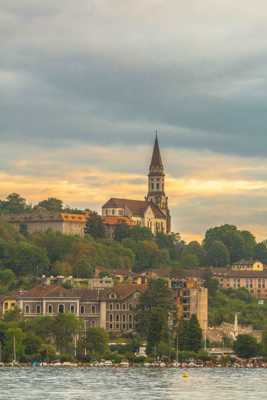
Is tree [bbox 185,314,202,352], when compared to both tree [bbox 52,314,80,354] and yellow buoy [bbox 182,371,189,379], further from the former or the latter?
yellow buoy [bbox 182,371,189,379]

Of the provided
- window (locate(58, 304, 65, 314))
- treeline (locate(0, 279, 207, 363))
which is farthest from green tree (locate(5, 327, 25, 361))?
window (locate(58, 304, 65, 314))

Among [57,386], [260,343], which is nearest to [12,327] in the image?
[260,343]

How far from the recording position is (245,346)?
184500 mm

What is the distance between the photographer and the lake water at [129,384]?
122188 millimetres

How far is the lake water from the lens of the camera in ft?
401

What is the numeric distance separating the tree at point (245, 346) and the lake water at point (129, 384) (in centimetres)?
1744

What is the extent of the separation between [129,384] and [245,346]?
49771 mm

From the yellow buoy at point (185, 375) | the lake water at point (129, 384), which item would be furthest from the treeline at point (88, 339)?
the yellow buoy at point (185, 375)

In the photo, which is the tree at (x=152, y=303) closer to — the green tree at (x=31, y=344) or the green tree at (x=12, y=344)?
the green tree at (x=31, y=344)

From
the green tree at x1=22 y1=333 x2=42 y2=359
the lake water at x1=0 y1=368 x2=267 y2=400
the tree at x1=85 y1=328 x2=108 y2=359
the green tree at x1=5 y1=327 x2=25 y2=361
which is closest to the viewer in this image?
the lake water at x1=0 y1=368 x2=267 y2=400

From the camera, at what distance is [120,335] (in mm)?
197000

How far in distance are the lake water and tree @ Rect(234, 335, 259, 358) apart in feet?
57.2

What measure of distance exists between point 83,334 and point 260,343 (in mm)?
21267

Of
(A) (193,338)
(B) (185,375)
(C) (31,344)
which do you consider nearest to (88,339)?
(C) (31,344)
